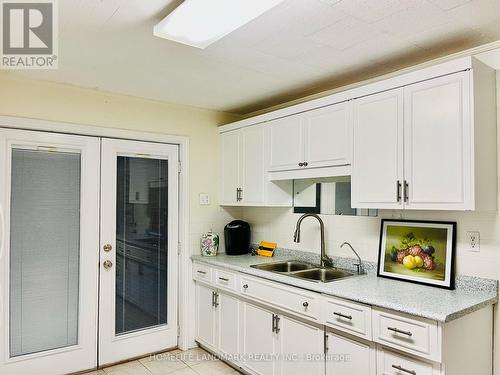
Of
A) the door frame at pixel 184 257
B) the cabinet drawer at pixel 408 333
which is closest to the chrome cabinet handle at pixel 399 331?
the cabinet drawer at pixel 408 333

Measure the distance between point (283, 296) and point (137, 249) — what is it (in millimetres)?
1566

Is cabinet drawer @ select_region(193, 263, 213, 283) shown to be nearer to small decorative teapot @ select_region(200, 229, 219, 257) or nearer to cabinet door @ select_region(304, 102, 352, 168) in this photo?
small decorative teapot @ select_region(200, 229, 219, 257)

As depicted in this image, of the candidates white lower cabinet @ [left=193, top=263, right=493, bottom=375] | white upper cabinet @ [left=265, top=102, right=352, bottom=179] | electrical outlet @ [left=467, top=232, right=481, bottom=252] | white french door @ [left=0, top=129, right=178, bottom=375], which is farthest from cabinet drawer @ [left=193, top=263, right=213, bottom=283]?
electrical outlet @ [left=467, top=232, right=481, bottom=252]

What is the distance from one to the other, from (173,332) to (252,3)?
10.2 ft

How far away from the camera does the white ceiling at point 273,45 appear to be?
1.84 meters

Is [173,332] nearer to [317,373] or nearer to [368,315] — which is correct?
[317,373]

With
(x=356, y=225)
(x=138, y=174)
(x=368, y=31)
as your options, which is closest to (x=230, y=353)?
(x=356, y=225)

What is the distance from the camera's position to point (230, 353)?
314 centimetres

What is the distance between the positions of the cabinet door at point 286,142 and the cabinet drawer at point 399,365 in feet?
4.92

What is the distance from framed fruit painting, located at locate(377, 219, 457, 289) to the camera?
7.60 feet

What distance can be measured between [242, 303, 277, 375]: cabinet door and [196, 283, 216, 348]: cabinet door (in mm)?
505

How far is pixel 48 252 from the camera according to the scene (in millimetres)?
3025

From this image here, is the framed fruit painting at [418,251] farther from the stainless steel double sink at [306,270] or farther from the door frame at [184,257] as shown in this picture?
the door frame at [184,257]

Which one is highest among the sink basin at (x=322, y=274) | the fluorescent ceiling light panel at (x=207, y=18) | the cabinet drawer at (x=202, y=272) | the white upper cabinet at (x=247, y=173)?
the fluorescent ceiling light panel at (x=207, y=18)
